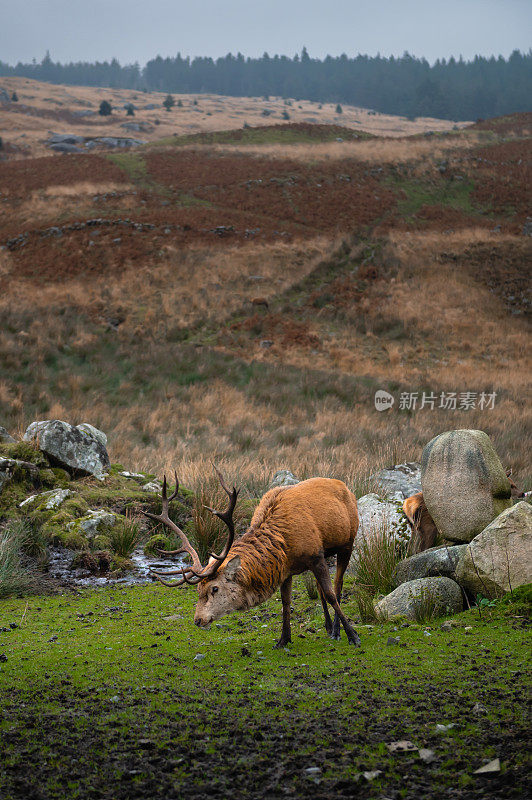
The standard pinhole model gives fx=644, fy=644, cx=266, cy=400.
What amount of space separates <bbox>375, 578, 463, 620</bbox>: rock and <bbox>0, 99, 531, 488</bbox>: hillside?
640 centimetres

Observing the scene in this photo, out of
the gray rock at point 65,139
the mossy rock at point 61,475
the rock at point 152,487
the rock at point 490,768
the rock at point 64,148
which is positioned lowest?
the rock at point 152,487

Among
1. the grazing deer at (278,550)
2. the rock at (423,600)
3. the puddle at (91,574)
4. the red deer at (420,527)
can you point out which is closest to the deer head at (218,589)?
the grazing deer at (278,550)

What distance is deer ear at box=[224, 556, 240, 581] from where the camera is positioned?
504 cm

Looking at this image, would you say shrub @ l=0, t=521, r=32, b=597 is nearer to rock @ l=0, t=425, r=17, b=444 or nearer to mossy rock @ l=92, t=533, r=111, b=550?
mossy rock @ l=92, t=533, r=111, b=550

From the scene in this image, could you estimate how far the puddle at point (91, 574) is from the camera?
A: 8.70 metres

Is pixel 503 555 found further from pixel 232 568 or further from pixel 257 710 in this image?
pixel 257 710

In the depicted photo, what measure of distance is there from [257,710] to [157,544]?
6074 millimetres

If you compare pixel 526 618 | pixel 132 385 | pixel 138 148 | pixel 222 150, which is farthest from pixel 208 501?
pixel 138 148

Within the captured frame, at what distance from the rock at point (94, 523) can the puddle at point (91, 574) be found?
14.7 inches

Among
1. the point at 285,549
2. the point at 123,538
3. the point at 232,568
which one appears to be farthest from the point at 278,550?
the point at 123,538

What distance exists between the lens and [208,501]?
1035 cm

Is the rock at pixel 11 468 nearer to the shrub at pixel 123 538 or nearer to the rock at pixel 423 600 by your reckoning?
the shrub at pixel 123 538

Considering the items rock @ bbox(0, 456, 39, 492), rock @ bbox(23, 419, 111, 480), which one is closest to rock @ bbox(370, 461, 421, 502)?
rock @ bbox(23, 419, 111, 480)

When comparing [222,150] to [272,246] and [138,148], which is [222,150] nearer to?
[138,148]
